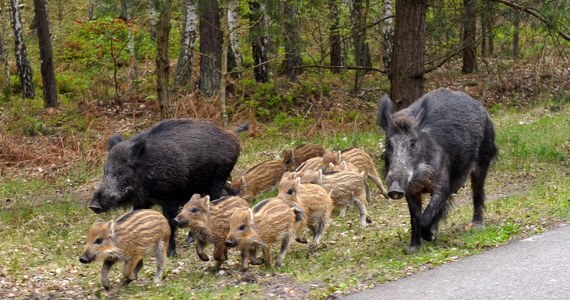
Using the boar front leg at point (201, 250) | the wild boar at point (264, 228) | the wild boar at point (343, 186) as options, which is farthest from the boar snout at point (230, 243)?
the wild boar at point (343, 186)

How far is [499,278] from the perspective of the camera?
8.35 m

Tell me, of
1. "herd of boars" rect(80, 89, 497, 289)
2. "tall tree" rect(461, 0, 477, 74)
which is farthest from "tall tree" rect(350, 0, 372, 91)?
"herd of boars" rect(80, 89, 497, 289)

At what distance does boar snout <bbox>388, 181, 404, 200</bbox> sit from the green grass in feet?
2.43

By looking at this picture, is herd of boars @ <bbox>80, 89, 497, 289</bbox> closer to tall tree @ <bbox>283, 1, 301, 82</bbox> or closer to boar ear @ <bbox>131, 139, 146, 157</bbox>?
boar ear @ <bbox>131, 139, 146, 157</bbox>

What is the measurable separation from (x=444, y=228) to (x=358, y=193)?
161 centimetres

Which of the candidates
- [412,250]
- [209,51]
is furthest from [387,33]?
[412,250]

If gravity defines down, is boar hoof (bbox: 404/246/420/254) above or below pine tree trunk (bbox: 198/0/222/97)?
below

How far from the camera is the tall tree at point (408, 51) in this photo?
1675 cm

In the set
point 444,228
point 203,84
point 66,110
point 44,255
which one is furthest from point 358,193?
point 66,110

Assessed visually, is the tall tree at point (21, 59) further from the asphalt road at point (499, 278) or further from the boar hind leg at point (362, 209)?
the asphalt road at point (499, 278)

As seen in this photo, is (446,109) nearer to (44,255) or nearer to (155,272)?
(155,272)

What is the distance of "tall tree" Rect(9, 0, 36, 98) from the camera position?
27.6m

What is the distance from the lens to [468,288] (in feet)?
26.6

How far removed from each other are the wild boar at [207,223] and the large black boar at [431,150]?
2.01m
